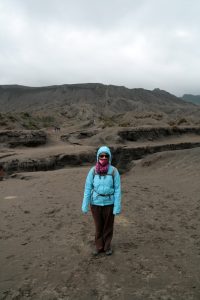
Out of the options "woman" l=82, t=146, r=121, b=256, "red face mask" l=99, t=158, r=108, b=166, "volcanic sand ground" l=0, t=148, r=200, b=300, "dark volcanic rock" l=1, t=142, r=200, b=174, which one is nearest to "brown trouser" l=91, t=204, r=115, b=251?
"woman" l=82, t=146, r=121, b=256

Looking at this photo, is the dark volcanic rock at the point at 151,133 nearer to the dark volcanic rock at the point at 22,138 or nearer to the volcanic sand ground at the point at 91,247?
the dark volcanic rock at the point at 22,138

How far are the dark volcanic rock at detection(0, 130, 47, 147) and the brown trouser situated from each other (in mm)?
15200

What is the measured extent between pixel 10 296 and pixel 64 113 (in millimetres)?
57604

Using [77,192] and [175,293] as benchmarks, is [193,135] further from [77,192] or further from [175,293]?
[175,293]

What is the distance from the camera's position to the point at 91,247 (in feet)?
16.2

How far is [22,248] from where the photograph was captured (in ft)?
16.6

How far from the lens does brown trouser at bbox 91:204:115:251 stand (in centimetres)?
462

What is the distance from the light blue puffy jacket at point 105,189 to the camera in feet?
14.9

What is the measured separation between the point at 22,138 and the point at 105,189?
52.4 ft

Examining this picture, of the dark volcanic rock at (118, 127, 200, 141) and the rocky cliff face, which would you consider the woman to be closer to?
the dark volcanic rock at (118, 127, 200, 141)

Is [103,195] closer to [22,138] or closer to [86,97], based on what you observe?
[22,138]

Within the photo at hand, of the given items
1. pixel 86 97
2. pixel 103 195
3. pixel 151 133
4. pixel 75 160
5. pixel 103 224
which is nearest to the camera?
pixel 103 195

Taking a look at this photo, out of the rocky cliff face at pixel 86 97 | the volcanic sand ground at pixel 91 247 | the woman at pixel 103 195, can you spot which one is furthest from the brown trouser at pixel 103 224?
the rocky cliff face at pixel 86 97

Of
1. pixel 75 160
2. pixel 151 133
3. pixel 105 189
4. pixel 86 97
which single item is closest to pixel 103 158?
pixel 105 189
